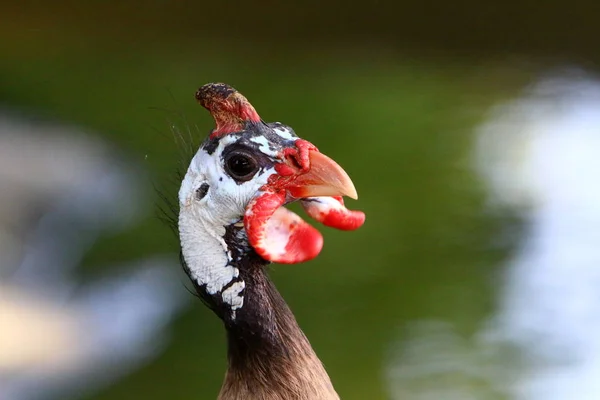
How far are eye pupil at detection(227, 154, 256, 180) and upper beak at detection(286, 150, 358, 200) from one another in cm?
6

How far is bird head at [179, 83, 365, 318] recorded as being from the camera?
97 cm

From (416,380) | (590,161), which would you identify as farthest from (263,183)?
(590,161)

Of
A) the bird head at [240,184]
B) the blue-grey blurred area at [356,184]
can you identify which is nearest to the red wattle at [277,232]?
the bird head at [240,184]

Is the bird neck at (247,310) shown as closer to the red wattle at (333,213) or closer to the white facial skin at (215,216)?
the white facial skin at (215,216)

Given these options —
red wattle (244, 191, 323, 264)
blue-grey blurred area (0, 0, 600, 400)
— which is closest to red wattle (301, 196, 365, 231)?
red wattle (244, 191, 323, 264)

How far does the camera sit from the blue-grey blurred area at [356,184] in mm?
2029

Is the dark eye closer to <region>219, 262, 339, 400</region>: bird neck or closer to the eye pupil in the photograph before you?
the eye pupil

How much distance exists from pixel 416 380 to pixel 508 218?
760 millimetres

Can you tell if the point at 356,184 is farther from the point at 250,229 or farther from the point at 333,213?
the point at 250,229

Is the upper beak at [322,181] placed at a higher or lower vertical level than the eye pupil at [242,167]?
higher

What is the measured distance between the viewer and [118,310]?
→ 2.09 meters

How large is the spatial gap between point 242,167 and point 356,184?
1.39 metres

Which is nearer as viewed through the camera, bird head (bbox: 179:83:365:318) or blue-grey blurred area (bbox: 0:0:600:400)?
bird head (bbox: 179:83:365:318)

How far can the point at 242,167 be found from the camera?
38.6 inches
